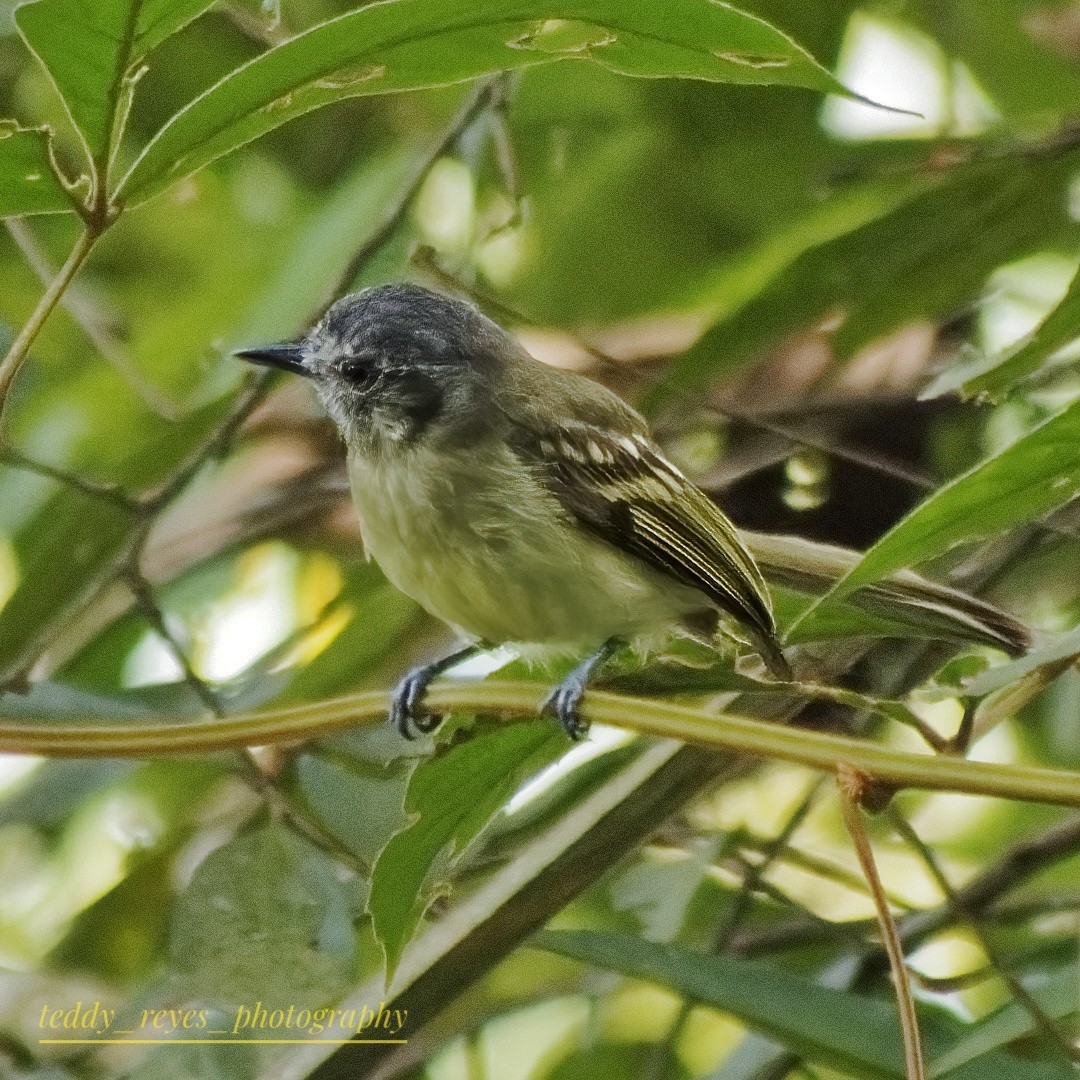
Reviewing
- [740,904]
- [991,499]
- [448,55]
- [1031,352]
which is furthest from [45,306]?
[740,904]

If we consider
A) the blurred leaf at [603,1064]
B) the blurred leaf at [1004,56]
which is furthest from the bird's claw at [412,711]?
the blurred leaf at [1004,56]

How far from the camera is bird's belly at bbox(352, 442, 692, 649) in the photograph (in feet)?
6.22

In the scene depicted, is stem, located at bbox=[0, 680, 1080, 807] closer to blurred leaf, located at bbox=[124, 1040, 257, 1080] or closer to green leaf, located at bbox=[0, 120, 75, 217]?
green leaf, located at bbox=[0, 120, 75, 217]

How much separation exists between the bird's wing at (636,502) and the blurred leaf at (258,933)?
54 centimetres

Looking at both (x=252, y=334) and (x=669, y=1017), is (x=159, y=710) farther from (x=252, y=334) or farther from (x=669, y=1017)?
(x=669, y=1017)

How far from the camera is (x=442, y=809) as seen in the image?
142 centimetres

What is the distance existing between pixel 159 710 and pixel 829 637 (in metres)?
1.02

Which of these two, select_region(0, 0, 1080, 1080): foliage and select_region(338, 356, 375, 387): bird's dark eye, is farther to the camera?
select_region(338, 356, 375, 387): bird's dark eye

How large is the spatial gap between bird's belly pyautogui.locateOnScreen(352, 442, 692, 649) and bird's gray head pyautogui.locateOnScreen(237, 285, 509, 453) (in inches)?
6.5

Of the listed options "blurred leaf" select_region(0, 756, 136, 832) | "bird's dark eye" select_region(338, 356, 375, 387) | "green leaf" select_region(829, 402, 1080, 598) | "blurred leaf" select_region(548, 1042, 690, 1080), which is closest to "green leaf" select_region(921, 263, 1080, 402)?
"green leaf" select_region(829, 402, 1080, 598)

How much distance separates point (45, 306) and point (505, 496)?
0.88 meters

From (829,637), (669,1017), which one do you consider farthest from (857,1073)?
(669,1017)

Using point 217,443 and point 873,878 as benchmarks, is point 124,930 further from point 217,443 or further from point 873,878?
point 873,878

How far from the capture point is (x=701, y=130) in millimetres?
2744
